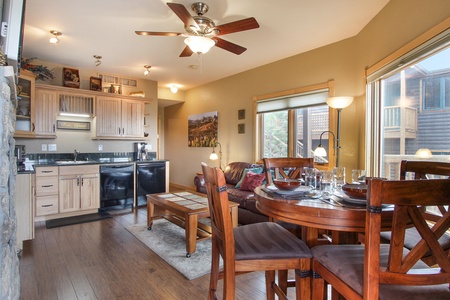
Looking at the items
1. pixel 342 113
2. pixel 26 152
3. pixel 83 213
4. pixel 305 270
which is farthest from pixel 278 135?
pixel 26 152

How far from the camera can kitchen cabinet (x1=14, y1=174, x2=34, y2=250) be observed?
2.88m

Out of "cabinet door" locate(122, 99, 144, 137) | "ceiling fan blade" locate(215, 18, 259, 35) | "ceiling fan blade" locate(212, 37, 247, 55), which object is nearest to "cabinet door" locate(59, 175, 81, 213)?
"cabinet door" locate(122, 99, 144, 137)

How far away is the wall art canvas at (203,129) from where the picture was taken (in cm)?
585

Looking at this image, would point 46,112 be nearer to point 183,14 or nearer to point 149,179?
point 149,179

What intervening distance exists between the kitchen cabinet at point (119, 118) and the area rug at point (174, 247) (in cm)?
214

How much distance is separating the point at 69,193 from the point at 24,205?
4.08 feet

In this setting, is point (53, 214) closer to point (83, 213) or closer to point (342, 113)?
point (83, 213)

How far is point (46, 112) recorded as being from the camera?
430 cm

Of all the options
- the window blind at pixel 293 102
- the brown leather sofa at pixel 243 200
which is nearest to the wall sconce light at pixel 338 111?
the window blind at pixel 293 102

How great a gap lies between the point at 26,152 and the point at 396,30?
5535 mm

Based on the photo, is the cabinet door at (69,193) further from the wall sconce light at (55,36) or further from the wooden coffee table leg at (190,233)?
the wooden coffee table leg at (190,233)

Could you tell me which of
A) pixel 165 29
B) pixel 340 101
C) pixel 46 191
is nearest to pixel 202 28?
pixel 165 29

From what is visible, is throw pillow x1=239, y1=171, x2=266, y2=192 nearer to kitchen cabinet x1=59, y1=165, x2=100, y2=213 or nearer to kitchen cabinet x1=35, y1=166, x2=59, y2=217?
kitchen cabinet x1=59, y1=165, x2=100, y2=213

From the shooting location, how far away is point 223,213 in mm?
1371
